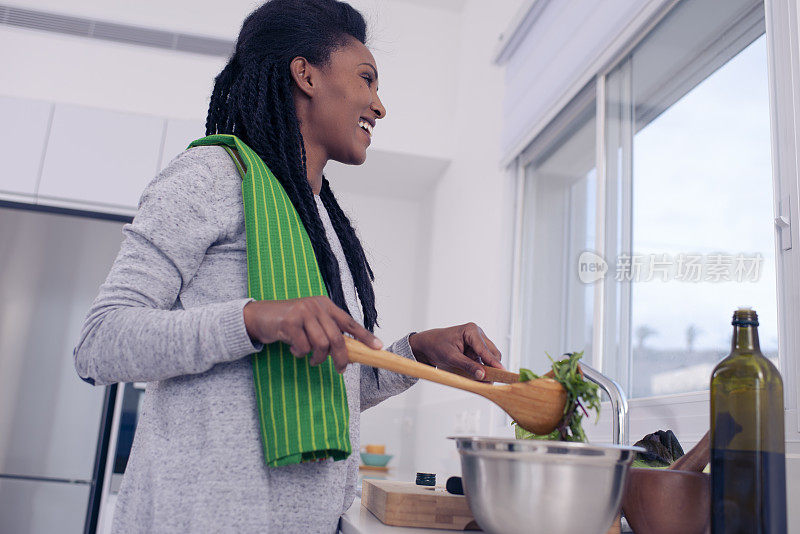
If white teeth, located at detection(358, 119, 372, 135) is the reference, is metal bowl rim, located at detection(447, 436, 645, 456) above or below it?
below

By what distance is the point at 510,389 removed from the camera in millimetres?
737

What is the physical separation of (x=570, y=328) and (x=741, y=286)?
0.90 m

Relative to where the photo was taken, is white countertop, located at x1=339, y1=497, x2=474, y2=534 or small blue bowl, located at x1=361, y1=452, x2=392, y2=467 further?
small blue bowl, located at x1=361, y1=452, x2=392, y2=467

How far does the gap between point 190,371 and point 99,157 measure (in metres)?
2.50

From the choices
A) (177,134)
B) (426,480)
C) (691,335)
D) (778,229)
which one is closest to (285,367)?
(426,480)

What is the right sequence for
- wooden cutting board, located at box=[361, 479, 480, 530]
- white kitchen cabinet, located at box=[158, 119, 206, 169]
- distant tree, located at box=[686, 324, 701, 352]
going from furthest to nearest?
white kitchen cabinet, located at box=[158, 119, 206, 169] → distant tree, located at box=[686, 324, 701, 352] → wooden cutting board, located at box=[361, 479, 480, 530]

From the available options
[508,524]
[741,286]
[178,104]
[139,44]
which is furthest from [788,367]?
[139,44]

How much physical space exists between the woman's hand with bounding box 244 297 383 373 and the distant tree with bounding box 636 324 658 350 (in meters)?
1.17

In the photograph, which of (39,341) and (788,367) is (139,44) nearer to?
(39,341)

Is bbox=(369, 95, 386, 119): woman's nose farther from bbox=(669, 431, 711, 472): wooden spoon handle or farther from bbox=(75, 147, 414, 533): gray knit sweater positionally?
bbox=(669, 431, 711, 472): wooden spoon handle

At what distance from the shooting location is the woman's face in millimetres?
1068

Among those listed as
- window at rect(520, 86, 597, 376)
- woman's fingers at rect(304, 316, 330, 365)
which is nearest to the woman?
woman's fingers at rect(304, 316, 330, 365)

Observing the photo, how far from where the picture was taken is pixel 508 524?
25.4 inches
